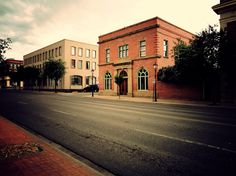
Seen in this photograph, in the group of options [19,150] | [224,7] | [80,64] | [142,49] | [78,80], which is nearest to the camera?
[19,150]

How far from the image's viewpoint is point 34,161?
4027 millimetres

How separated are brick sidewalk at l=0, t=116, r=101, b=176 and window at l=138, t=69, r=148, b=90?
22129 millimetres

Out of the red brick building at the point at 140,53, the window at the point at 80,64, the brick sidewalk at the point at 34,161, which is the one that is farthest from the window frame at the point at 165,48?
the window at the point at 80,64

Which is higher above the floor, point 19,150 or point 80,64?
point 80,64

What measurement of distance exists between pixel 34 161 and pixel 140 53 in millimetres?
25212

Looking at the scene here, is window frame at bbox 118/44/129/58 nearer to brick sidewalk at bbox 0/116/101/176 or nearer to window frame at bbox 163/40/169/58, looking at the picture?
window frame at bbox 163/40/169/58

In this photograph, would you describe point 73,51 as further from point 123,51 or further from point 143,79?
point 143,79

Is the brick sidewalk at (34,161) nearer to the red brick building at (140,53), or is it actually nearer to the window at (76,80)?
the red brick building at (140,53)

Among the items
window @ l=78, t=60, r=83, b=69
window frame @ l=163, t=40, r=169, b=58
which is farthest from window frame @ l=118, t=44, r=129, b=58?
window @ l=78, t=60, r=83, b=69

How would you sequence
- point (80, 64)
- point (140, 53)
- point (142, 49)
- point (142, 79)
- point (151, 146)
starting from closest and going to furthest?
point (151, 146) → point (142, 79) → point (142, 49) → point (140, 53) → point (80, 64)

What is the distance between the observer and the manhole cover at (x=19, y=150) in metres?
4.30

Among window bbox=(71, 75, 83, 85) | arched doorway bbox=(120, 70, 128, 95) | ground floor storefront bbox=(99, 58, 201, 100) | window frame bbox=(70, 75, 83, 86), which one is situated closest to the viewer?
ground floor storefront bbox=(99, 58, 201, 100)

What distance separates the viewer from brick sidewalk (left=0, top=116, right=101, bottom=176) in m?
3.53

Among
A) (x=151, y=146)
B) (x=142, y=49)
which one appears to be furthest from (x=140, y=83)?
(x=151, y=146)
